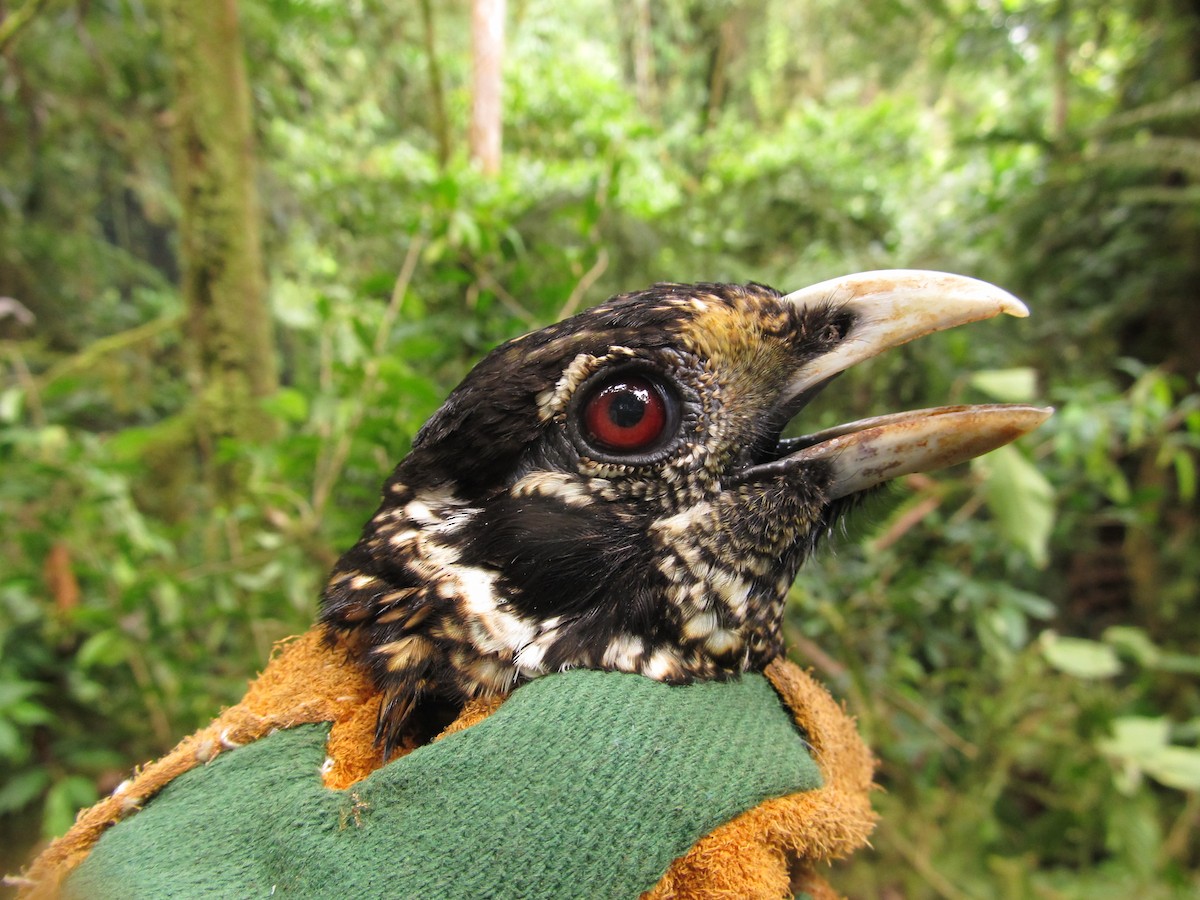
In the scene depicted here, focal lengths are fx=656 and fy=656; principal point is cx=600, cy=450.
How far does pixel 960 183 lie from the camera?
14.4 feet

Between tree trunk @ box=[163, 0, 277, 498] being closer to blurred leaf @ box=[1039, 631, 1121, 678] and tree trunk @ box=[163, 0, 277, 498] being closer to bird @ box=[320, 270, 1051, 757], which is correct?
bird @ box=[320, 270, 1051, 757]

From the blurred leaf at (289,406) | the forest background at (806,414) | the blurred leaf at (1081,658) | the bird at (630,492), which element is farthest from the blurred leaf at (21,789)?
the blurred leaf at (1081,658)

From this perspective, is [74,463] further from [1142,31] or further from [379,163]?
[1142,31]

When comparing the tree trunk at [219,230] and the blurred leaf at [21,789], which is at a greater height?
the tree trunk at [219,230]

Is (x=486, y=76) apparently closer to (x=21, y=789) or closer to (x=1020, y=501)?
(x=1020, y=501)

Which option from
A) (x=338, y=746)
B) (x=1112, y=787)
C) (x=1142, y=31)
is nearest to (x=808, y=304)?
(x=338, y=746)

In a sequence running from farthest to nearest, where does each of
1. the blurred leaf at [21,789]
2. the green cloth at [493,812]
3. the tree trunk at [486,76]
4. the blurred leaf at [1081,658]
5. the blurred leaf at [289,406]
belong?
the tree trunk at [486,76], the blurred leaf at [1081,658], the blurred leaf at [21,789], the blurred leaf at [289,406], the green cloth at [493,812]

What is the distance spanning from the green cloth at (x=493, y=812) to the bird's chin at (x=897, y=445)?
383 mm

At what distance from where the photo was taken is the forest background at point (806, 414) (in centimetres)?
219

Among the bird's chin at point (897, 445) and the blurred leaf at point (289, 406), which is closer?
the bird's chin at point (897, 445)

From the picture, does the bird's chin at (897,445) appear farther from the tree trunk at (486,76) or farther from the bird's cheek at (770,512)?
the tree trunk at (486,76)

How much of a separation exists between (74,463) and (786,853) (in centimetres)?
248

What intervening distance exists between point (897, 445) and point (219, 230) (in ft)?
10.2

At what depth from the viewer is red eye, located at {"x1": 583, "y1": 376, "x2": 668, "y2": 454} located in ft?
3.18
